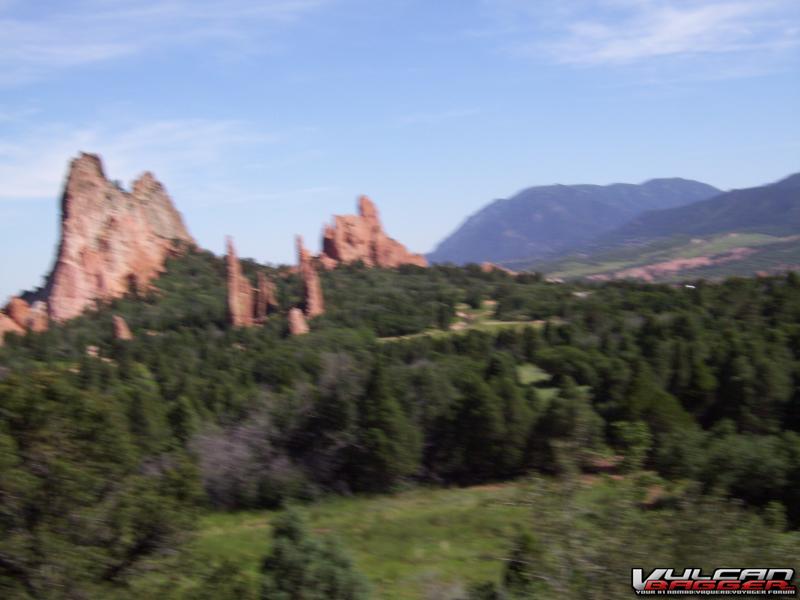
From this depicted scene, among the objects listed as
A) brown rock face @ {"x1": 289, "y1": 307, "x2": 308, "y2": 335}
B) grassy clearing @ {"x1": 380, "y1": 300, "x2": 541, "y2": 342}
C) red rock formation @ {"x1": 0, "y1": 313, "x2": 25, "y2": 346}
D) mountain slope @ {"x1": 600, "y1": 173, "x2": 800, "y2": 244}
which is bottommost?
grassy clearing @ {"x1": 380, "y1": 300, "x2": 541, "y2": 342}

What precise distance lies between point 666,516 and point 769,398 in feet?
87.5

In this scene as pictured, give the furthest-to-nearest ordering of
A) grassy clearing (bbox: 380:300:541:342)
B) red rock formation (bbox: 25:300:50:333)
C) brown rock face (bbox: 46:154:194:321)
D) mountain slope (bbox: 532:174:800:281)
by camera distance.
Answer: mountain slope (bbox: 532:174:800:281) < brown rock face (bbox: 46:154:194:321) < red rock formation (bbox: 25:300:50:333) < grassy clearing (bbox: 380:300:541:342)

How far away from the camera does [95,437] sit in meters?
11.2

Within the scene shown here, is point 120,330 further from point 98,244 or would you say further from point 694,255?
point 694,255

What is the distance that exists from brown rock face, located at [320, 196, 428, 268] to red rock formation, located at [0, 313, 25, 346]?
3038 centimetres

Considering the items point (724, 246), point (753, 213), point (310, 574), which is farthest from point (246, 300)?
point (753, 213)

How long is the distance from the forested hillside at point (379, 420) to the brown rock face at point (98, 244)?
313 cm

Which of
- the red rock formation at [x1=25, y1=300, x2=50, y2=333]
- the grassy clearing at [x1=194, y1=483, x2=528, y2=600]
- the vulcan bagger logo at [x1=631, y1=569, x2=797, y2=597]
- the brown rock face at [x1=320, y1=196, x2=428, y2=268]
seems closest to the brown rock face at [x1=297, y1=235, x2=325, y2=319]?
the brown rock face at [x1=320, y1=196, x2=428, y2=268]

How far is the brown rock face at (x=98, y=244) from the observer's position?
222 feet

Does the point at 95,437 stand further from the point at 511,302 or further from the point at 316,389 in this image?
the point at 511,302

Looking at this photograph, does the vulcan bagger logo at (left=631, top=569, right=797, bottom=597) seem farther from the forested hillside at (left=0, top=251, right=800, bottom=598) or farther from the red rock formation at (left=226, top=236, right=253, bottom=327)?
the red rock formation at (left=226, top=236, right=253, bottom=327)

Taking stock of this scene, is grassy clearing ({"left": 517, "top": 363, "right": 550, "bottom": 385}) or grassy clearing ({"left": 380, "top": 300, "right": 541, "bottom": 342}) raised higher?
grassy clearing ({"left": 380, "top": 300, "right": 541, "bottom": 342})

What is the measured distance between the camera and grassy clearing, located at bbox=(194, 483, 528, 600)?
12.6 meters

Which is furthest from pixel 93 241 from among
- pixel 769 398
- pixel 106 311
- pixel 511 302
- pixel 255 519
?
pixel 769 398
